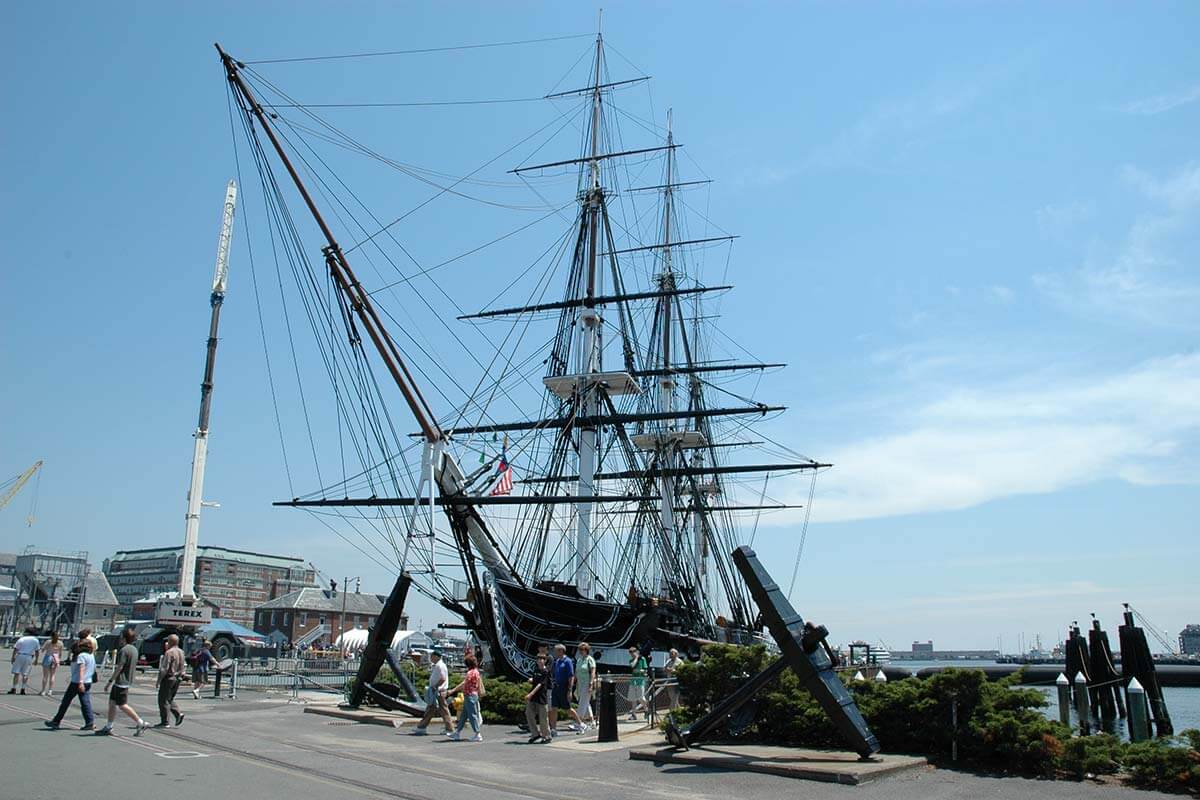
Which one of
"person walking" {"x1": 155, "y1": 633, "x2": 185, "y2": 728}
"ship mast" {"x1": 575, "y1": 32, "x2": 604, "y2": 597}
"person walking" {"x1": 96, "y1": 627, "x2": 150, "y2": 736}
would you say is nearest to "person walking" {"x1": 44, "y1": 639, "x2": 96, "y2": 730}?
"person walking" {"x1": 96, "y1": 627, "x2": 150, "y2": 736}

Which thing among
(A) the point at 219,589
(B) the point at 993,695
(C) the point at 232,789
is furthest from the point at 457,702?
(A) the point at 219,589

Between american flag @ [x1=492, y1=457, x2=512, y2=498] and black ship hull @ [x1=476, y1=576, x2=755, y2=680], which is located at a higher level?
american flag @ [x1=492, y1=457, x2=512, y2=498]

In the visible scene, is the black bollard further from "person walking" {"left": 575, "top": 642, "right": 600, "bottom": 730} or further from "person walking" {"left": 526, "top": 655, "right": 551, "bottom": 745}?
"person walking" {"left": 575, "top": 642, "right": 600, "bottom": 730}

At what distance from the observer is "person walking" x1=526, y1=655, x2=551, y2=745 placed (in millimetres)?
14172

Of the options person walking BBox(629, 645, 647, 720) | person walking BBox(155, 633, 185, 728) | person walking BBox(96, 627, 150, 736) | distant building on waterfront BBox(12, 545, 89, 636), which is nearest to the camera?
person walking BBox(96, 627, 150, 736)

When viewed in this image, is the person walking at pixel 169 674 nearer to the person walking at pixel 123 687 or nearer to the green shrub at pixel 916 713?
the person walking at pixel 123 687

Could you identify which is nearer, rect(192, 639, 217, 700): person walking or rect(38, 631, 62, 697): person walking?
rect(38, 631, 62, 697): person walking

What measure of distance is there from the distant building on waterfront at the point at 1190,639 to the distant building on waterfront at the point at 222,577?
137141 mm

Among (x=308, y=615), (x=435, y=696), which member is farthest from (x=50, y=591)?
(x=435, y=696)

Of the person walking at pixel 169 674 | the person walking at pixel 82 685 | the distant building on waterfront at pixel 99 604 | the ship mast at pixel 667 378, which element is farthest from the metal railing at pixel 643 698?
the distant building on waterfront at pixel 99 604

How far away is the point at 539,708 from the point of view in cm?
1430

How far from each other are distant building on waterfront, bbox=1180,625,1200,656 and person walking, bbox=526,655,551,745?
162 meters

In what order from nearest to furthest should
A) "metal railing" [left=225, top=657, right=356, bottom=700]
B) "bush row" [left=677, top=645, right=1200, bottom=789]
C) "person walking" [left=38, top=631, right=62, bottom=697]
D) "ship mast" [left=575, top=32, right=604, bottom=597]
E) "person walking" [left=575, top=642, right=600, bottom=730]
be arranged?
1. "bush row" [left=677, top=645, right=1200, bottom=789]
2. "person walking" [left=575, top=642, right=600, bottom=730]
3. "person walking" [left=38, top=631, right=62, bottom=697]
4. "metal railing" [left=225, top=657, right=356, bottom=700]
5. "ship mast" [left=575, top=32, right=604, bottom=597]

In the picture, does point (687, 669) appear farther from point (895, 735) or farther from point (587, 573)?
point (587, 573)
